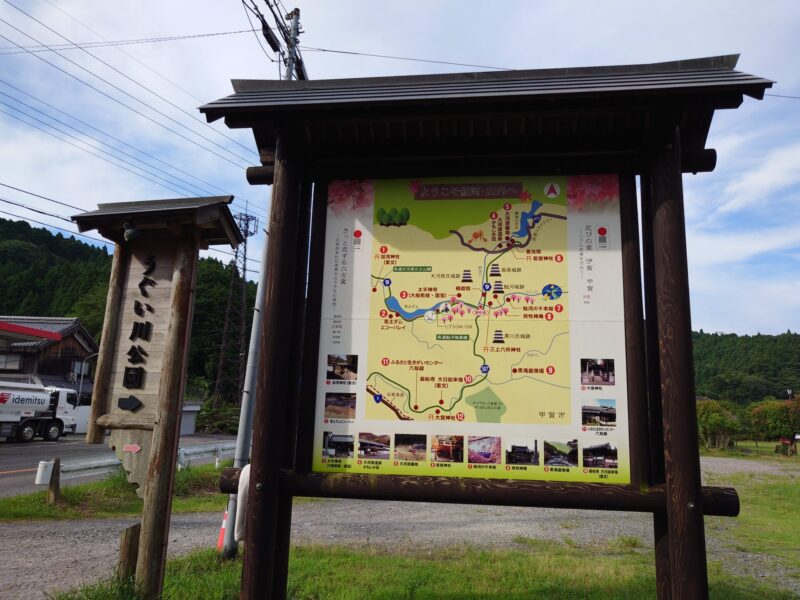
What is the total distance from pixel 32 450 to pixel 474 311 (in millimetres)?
21292

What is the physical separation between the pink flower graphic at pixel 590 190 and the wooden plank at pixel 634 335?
64mm

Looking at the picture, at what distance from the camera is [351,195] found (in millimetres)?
3797

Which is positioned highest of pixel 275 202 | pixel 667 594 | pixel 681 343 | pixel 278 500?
pixel 275 202

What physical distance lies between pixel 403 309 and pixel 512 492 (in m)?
1.36

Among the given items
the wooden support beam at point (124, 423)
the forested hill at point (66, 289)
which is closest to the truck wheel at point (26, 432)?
the wooden support beam at point (124, 423)

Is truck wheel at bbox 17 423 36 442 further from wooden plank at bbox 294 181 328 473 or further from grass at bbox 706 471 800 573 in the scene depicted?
grass at bbox 706 471 800 573

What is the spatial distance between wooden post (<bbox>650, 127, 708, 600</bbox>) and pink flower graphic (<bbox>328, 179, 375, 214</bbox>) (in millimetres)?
1936

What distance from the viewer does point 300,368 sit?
3531 millimetres

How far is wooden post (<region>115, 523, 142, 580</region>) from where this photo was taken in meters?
4.23

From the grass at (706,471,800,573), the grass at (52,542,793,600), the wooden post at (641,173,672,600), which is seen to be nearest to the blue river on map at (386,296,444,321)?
the wooden post at (641,173,672,600)

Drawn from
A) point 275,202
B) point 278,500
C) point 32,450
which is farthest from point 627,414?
point 32,450

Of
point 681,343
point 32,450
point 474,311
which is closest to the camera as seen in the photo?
point 681,343

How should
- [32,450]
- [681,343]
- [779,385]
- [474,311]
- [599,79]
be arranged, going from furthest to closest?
[779,385] → [32,450] → [474,311] → [599,79] → [681,343]

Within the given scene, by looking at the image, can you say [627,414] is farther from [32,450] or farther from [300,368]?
[32,450]
